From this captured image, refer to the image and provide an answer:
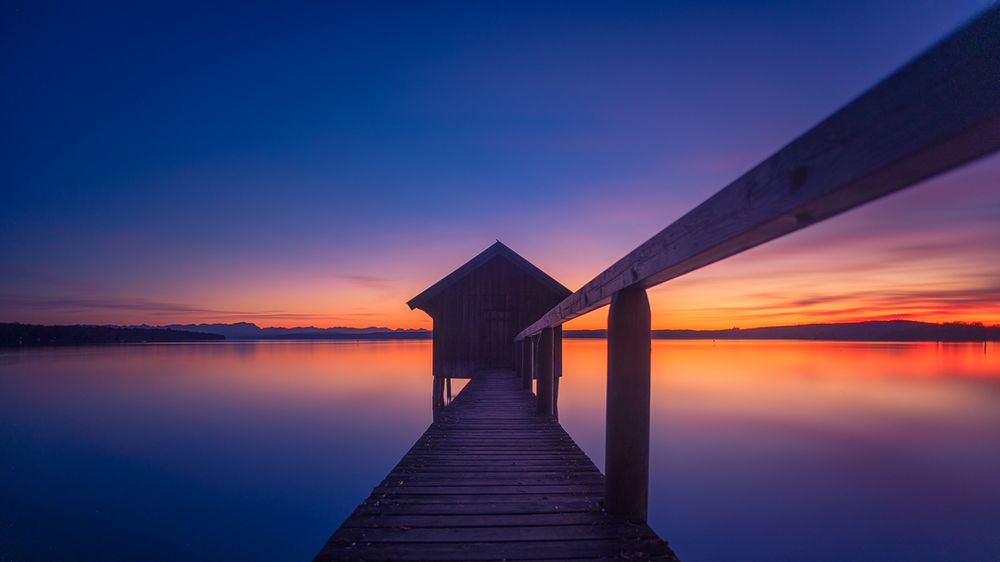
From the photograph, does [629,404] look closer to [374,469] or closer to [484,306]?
[484,306]

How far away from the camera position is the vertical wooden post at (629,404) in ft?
8.79

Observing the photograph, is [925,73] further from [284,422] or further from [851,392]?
[851,392]

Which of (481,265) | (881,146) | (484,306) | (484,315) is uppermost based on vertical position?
(481,265)

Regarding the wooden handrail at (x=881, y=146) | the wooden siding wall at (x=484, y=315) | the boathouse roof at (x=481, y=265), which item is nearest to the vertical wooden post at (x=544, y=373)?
the wooden handrail at (x=881, y=146)

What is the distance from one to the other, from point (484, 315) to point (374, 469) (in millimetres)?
7722

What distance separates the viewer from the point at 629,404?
8.79ft

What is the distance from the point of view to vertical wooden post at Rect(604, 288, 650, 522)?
268 cm

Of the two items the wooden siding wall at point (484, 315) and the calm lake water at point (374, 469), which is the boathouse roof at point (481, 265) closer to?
the wooden siding wall at point (484, 315)

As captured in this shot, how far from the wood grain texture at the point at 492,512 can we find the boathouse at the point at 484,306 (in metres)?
10.1

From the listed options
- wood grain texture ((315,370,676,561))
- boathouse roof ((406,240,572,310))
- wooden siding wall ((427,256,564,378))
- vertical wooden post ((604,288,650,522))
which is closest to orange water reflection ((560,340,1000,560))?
wooden siding wall ((427,256,564,378))

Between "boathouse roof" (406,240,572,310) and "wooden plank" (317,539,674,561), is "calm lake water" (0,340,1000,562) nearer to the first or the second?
"boathouse roof" (406,240,572,310)

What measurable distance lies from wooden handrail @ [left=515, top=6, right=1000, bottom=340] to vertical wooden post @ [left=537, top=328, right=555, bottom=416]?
496 cm

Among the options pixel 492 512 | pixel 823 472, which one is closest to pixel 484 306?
pixel 492 512

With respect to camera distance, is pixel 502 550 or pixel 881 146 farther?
pixel 502 550
